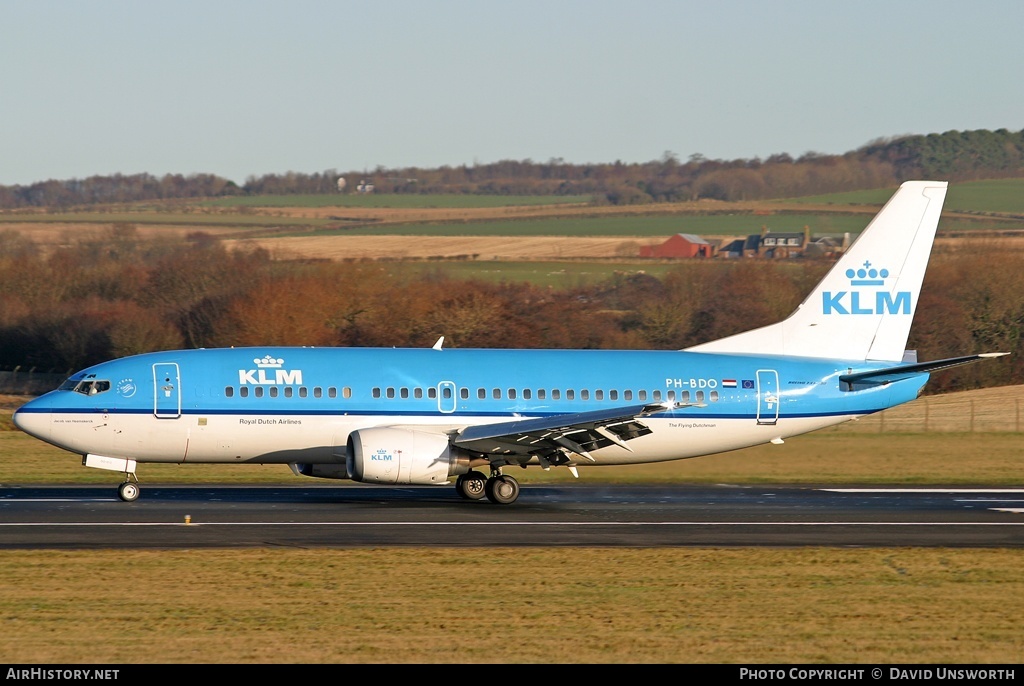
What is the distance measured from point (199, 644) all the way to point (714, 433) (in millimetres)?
18408

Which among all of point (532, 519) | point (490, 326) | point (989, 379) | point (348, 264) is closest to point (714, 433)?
point (532, 519)

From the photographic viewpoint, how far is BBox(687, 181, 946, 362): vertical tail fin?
32125 millimetres

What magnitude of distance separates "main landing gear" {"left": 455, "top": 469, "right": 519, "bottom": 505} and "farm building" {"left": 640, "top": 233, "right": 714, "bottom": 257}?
55083 mm

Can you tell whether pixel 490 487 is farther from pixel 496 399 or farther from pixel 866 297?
pixel 866 297

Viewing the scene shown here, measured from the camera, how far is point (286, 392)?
28.3 metres

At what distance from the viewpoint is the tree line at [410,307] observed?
5878 centimetres

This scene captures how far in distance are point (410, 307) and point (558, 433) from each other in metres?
33.8

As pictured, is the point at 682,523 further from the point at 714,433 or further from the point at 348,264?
the point at 348,264

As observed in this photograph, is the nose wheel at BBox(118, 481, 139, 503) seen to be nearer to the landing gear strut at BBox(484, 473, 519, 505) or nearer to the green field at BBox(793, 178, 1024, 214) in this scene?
the landing gear strut at BBox(484, 473, 519, 505)

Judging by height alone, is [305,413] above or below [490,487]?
above

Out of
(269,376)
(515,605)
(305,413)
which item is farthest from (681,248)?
(515,605)

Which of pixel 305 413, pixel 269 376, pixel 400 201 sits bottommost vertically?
pixel 305 413

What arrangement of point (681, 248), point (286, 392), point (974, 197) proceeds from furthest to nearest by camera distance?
1. point (681, 248)
2. point (974, 197)
3. point (286, 392)

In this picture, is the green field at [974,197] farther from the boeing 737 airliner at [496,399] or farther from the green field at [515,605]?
the green field at [515,605]
